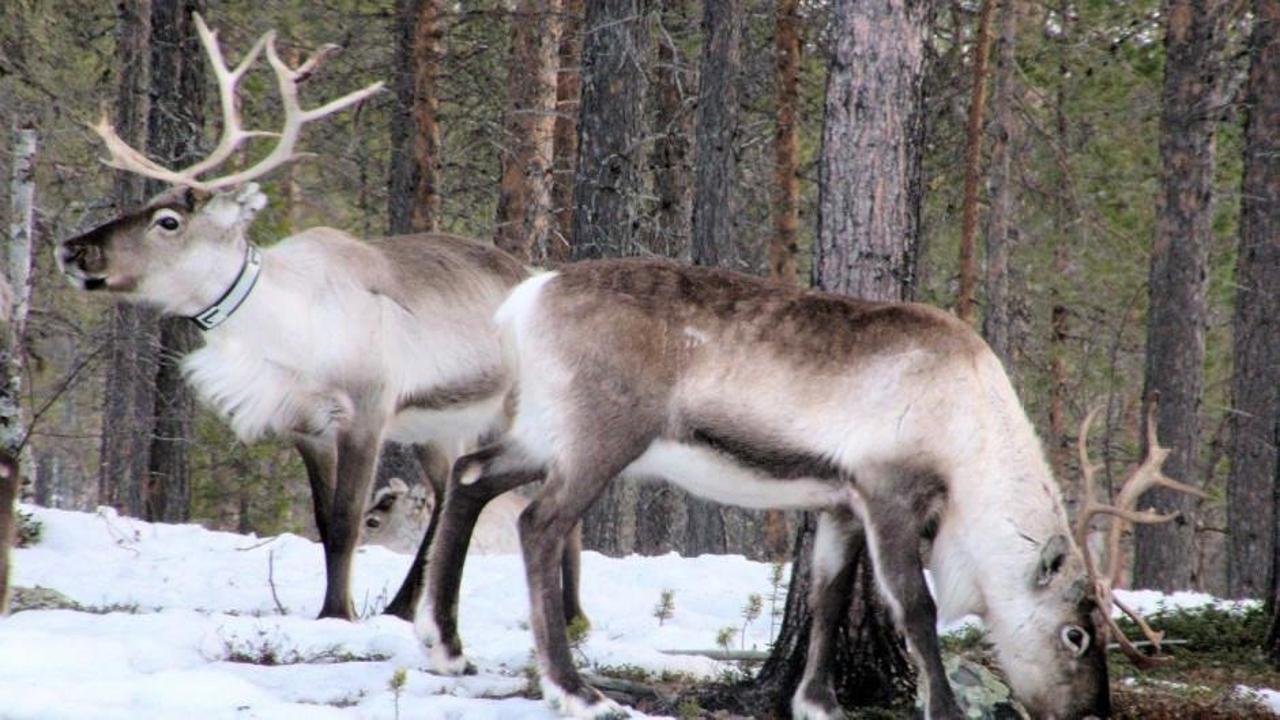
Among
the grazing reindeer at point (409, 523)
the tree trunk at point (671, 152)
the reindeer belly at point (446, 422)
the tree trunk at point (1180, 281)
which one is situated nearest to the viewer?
the reindeer belly at point (446, 422)

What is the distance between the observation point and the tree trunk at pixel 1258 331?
12320 mm

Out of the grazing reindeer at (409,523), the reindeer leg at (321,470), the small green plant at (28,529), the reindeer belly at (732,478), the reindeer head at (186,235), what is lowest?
the grazing reindeer at (409,523)

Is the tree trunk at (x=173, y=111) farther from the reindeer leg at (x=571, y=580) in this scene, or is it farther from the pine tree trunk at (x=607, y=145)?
the reindeer leg at (x=571, y=580)

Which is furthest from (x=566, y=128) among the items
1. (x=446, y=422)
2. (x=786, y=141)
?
(x=446, y=422)

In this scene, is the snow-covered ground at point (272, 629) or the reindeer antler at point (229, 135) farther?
the reindeer antler at point (229, 135)

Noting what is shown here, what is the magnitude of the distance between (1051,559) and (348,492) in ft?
11.5

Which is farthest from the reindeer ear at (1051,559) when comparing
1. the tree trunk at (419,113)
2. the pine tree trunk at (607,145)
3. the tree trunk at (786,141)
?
the tree trunk at (786,141)

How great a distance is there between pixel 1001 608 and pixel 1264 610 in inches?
99.8

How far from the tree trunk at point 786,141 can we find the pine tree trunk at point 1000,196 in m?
1.94

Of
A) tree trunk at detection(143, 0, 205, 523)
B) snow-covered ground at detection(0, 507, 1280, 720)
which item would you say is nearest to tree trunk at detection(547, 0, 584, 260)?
tree trunk at detection(143, 0, 205, 523)

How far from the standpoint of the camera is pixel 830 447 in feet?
17.1

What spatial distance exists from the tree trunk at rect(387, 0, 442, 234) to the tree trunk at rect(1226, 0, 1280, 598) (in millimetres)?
6535

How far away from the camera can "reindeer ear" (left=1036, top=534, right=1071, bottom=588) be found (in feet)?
17.0

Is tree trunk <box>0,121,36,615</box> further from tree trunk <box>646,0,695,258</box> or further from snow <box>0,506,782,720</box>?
tree trunk <box>646,0,695,258</box>
